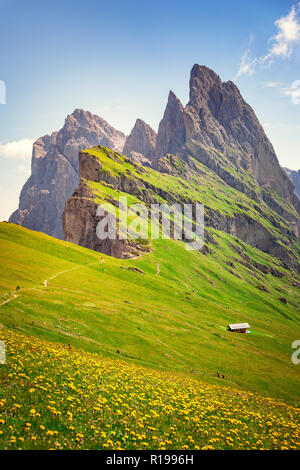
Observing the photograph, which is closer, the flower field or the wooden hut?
the flower field

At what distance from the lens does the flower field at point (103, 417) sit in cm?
1218

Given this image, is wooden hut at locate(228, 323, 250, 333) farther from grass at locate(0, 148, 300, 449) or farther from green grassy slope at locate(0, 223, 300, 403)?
grass at locate(0, 148, 300, 449)

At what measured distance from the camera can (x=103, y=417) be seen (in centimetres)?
1467

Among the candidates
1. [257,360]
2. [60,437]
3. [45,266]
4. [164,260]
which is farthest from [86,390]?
[164,260]

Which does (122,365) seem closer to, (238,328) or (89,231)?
(238,328)

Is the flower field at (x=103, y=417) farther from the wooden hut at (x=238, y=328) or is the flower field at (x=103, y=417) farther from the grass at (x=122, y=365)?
the wooden hut at (x=238, y=328)

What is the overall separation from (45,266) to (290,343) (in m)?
105

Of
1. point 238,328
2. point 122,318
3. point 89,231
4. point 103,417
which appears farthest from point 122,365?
point 89,231

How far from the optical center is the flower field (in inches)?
480

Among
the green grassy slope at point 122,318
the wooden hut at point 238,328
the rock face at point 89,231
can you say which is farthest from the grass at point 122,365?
the rock face at point 89,231

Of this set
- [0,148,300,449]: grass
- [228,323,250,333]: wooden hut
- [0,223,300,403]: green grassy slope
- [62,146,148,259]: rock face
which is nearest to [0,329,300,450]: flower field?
[0,148,300,449]: grass

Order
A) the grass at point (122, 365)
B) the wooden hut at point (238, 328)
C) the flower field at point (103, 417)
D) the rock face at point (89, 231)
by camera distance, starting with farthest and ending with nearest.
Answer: the rock face at point (89, 231) → the wooden hut at point (238, 328) → the grass at point (122, 365) → the flower field at point (103, 417)

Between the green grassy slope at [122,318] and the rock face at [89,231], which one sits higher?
the rock face at [89,231]

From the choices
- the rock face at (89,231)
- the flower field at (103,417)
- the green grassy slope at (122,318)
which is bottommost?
the green grassy slope at (122,318)
